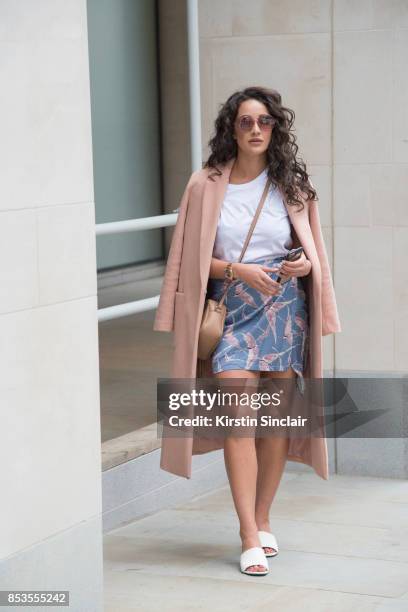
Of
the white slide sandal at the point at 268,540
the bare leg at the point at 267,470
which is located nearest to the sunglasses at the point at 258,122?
the bare leg at the point at 267,470

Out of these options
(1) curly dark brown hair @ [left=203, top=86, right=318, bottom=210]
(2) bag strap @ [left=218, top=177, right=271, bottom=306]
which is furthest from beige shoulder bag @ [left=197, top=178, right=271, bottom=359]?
(1) curly dark brown hair @ [left=203, top=86, right=318, bottom=210]

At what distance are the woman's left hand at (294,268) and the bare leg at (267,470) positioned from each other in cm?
72

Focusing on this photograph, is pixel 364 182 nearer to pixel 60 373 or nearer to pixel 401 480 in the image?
pixel 401 480

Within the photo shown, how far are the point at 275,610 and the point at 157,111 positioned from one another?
362 cm

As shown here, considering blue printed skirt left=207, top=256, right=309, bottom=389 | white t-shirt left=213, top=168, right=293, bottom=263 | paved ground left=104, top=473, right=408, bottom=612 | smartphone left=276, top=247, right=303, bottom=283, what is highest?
white t-shirt left=213, top=168, right=293, bottom=263

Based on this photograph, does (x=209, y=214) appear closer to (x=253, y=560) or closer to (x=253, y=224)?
(x=253, y=224)

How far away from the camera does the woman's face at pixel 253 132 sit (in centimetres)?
532

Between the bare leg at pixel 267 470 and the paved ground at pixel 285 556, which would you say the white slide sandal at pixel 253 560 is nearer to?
the paved ground at pixel 285 556

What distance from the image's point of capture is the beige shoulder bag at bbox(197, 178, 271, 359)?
17.3ft

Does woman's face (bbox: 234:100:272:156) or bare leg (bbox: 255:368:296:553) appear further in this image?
bare leg (bbox: 255:368:296:553)

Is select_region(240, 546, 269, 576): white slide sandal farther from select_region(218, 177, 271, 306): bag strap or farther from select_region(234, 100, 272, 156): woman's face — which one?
select_region(234, 100, 272, 156): woman's face

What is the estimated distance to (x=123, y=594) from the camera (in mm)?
5051

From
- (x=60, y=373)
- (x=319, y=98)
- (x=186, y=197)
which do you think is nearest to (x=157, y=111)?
(x=319, y=98)

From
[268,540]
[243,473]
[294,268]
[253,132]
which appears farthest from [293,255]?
[268,540]
